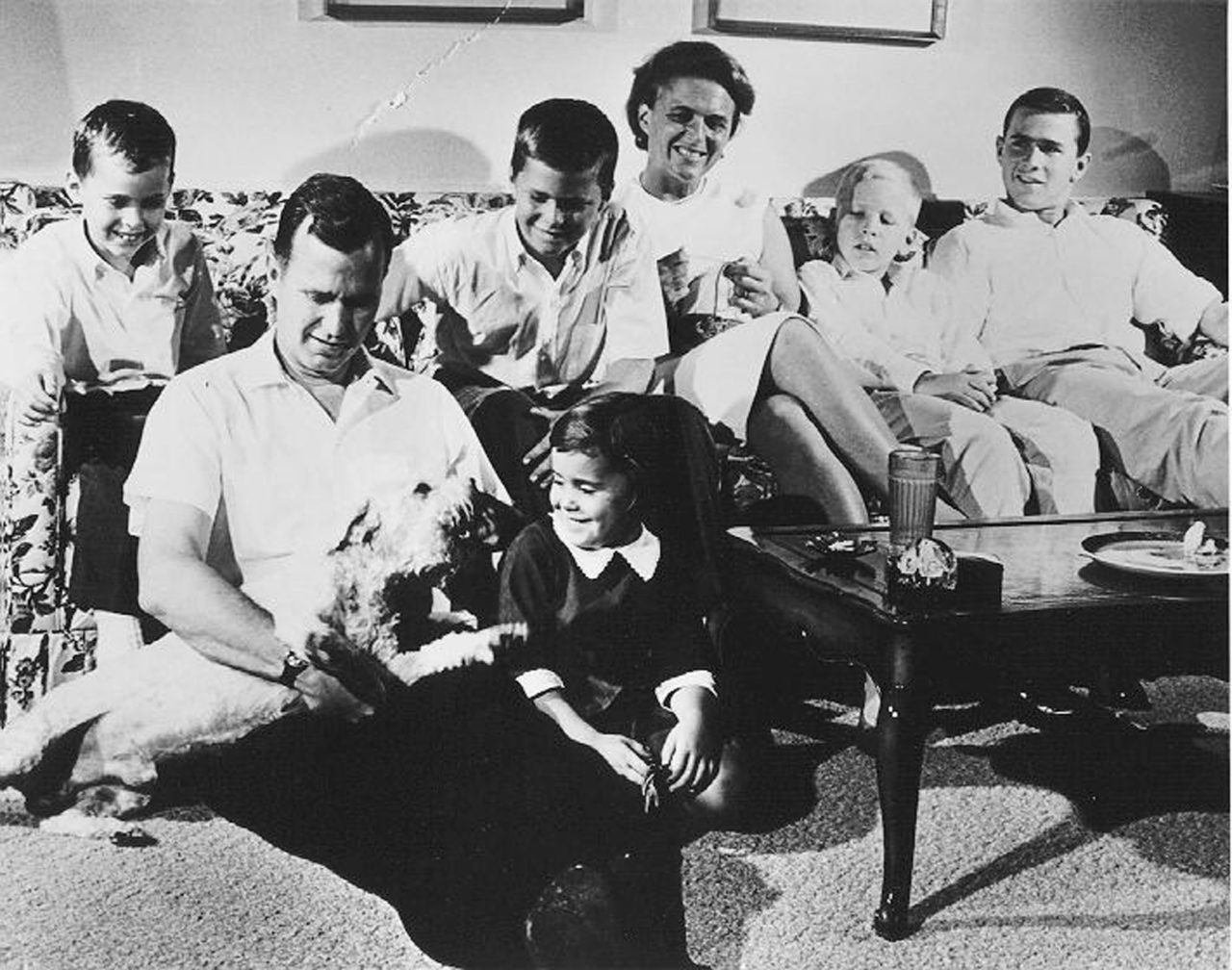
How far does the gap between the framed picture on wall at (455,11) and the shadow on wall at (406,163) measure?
0.73 feet

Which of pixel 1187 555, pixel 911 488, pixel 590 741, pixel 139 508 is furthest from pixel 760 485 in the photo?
pixel 139 508

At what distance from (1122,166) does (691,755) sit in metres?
1.59

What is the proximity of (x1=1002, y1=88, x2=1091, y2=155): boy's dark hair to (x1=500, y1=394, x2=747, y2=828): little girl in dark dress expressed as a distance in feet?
3.40

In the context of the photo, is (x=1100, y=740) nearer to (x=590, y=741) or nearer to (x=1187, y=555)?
(x=1187, y=555)

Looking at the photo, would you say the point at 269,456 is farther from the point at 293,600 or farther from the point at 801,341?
the point at 801,341

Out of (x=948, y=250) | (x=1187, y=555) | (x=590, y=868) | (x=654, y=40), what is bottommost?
(x=590, y=868)

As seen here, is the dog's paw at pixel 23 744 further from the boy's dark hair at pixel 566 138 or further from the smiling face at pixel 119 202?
the boy's dark hair at pixel 566 138

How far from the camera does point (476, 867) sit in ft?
8.43

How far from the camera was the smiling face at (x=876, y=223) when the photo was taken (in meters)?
2.88

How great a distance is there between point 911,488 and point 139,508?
143cm

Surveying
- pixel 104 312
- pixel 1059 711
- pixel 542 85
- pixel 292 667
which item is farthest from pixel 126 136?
pixel 1059 711

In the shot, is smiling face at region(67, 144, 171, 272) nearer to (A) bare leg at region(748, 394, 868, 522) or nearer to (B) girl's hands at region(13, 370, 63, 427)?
(B) girl's hands at region(13, 370, 63, 427)

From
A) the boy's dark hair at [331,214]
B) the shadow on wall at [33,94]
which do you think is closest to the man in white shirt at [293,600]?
the boy's dark hair at [331,214]

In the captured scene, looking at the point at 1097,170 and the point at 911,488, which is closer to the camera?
the point at 911,488
